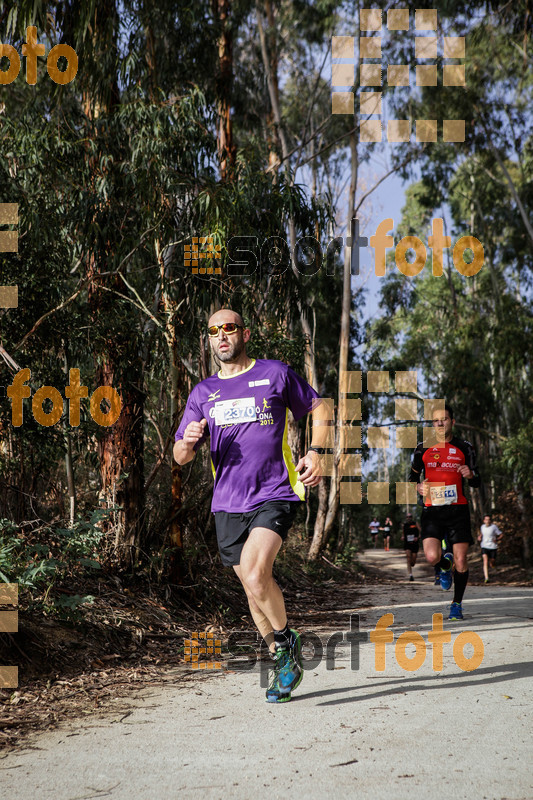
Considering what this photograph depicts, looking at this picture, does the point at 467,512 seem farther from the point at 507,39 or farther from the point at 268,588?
the point at 507,39

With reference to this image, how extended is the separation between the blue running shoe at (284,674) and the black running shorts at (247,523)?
56 cm

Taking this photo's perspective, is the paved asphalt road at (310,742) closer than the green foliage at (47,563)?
Yes

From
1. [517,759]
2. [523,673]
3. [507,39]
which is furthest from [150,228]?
[507,39]

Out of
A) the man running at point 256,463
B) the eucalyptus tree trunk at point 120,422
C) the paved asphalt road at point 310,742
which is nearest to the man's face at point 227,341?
the man running at point 256,463

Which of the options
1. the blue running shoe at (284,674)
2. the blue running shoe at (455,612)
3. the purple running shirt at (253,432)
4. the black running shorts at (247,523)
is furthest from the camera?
the blue running shoe at (455,612)

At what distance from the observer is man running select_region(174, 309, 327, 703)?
4328 mm

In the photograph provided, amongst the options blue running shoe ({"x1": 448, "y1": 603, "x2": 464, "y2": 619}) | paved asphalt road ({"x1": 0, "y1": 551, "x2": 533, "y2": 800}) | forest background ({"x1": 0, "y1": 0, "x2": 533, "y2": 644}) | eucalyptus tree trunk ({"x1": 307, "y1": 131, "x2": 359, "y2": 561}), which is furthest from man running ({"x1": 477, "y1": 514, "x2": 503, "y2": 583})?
paved asphalt road ({"x1": 0, "y1": 551, "x2": 533, "y2": 800})

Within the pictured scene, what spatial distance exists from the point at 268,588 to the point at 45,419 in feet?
11.7

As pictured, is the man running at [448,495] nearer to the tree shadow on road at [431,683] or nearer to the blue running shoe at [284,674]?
the tree shadow on road at [431,683]

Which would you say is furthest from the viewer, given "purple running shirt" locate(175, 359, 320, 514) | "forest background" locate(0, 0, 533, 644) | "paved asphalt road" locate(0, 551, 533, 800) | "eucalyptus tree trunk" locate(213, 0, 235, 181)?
"eucalyptus tree trunk" locate(213, 0, 235, 181)

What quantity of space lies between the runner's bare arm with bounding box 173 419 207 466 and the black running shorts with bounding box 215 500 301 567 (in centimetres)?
37

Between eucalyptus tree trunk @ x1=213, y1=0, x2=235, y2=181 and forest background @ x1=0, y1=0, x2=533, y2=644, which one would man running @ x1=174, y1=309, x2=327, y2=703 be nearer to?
forest background @ x1=0, y1=0, x2=533, y2=644

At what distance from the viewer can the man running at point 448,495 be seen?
7715 mm

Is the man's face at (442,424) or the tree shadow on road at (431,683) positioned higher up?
the man's face at (442,424)
